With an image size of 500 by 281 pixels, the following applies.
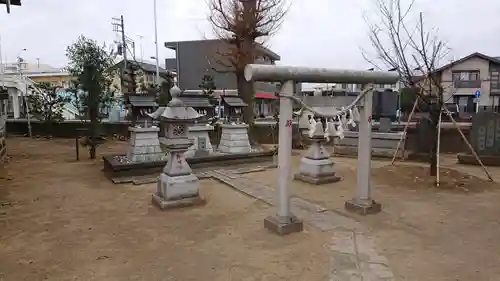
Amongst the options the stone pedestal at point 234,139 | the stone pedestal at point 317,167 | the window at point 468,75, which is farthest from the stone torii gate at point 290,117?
the window at point 468,75

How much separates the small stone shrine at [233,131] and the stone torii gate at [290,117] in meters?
5.95

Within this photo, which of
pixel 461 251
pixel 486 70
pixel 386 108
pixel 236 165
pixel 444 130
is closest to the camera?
pixel 461 251

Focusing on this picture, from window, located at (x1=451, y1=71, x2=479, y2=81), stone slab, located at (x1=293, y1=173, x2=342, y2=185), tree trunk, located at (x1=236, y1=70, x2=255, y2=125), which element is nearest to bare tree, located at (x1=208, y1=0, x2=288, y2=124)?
tree trunk, located at (x1=236, y1=70, x2=255, y2=125)

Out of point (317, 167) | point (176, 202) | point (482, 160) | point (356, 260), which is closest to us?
point (356, 260)

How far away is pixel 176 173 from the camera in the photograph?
654cm

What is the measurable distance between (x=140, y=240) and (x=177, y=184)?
1.68 metres

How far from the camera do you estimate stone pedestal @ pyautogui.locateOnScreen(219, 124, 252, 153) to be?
11.5 meters

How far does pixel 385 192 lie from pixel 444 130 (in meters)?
7.64

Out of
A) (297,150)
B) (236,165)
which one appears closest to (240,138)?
(236,165)

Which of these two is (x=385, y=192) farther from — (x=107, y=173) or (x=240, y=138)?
(x=107, y=173)

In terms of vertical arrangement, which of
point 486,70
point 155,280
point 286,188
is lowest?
point 155,280

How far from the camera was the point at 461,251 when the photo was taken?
174 inches

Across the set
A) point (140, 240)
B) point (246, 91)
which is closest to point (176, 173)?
point (140, 240)

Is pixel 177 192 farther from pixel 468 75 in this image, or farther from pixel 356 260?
pixel 468 75
